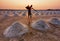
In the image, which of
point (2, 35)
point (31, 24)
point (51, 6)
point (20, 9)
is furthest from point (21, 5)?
point (2, 35)

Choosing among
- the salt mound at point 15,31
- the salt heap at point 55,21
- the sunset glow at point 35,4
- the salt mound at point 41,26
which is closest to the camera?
the salt mound at point 15,31

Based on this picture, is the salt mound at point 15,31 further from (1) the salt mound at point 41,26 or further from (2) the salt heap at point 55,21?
(2) the salt heap at point 55,21

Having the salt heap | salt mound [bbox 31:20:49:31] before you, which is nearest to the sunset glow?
the salt heap

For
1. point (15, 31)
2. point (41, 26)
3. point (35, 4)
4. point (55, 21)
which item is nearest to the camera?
point (15, 31)

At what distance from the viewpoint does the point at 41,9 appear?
1.93m

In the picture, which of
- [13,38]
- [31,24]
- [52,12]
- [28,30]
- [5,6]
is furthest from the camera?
[5,6]

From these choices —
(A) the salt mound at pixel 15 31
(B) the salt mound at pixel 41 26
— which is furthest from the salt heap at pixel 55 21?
(A) the salt mound at pixel 15 31

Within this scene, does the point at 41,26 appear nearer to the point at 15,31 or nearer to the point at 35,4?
the point at 15,31

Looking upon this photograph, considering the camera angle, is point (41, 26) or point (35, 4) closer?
point (41, 26)

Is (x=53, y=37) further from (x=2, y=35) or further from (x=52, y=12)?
(x=52, y=12)

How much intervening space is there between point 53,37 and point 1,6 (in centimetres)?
107

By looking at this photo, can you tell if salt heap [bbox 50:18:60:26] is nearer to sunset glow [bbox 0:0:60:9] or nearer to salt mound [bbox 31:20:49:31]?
salt mound [bbox 31:20:49:31]

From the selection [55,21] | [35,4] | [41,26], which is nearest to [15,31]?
[41,26]

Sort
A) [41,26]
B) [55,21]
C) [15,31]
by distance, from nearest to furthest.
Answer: [15,31] < [41,26] < [55,21]
